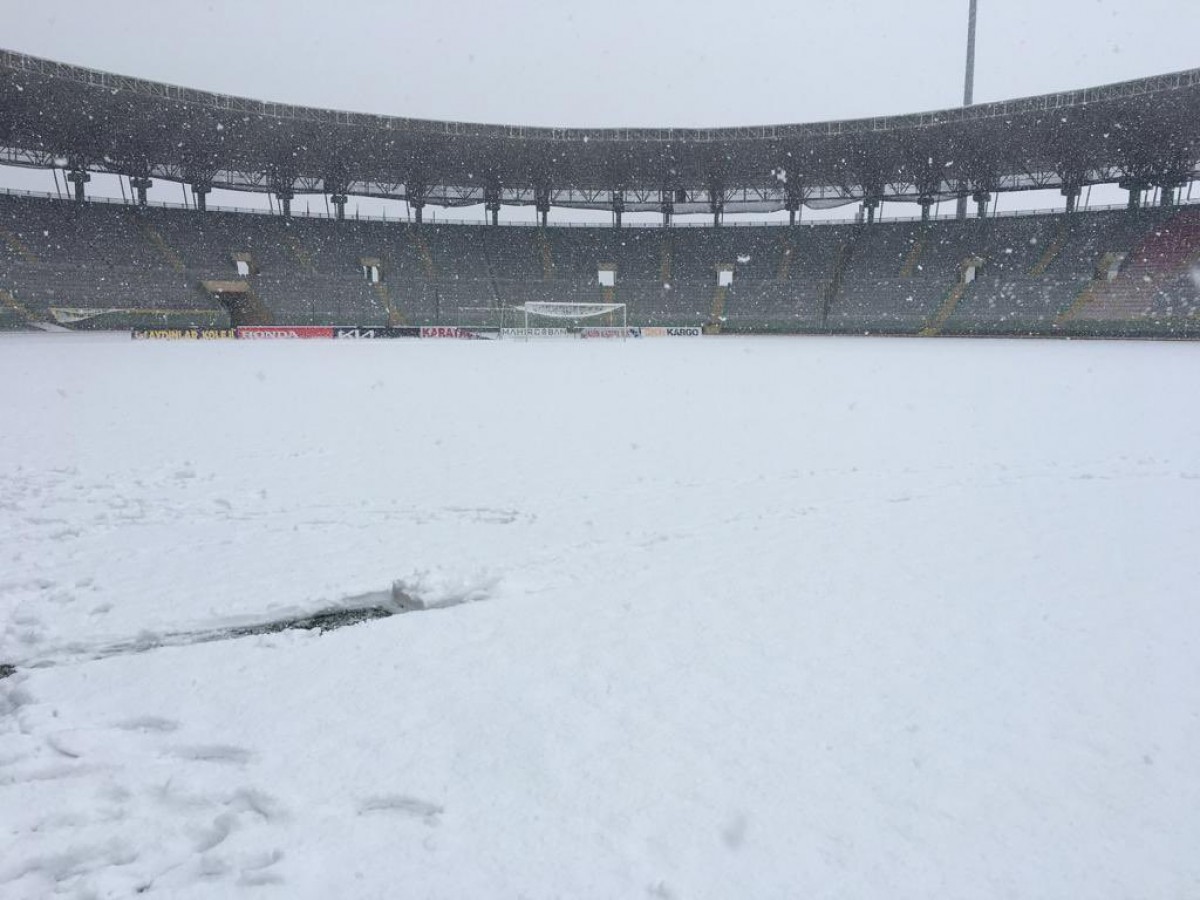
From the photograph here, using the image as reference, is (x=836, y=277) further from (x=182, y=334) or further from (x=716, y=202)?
(x=182, y=334)

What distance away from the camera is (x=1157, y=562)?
4.19 meters

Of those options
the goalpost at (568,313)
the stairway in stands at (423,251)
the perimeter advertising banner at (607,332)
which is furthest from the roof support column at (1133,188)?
the stairway in stands at (423,251)

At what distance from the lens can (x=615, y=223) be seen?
46938 millimetres

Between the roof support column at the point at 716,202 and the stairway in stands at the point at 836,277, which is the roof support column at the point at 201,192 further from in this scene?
the stairway in stands at the point at 836,277

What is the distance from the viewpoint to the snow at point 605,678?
6.62ft

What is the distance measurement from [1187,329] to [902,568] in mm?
39849

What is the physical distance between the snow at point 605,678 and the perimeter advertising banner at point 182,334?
3064 cm

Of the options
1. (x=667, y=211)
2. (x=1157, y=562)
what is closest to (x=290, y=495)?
(x=1157, y=562)

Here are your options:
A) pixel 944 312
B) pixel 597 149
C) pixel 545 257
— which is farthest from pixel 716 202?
pixel 944 312

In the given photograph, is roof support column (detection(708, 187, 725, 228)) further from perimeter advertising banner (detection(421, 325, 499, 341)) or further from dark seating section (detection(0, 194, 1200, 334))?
perimeter advertising banner (detection(421, 325, 499, 341))

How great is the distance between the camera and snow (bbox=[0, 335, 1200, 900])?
202 cm

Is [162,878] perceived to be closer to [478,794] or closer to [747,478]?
[478,794]

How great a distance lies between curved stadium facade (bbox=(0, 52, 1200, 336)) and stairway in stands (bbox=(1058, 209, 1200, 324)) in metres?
0.11

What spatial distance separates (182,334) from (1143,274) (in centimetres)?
4780
